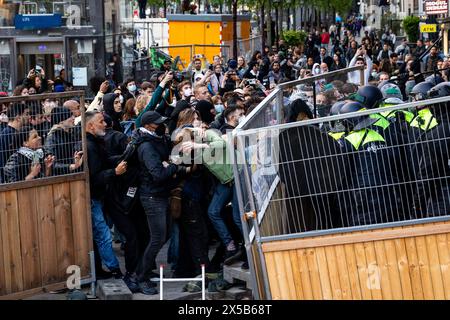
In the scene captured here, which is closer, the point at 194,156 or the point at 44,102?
the point at 44,102

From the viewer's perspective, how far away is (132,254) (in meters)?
12.0

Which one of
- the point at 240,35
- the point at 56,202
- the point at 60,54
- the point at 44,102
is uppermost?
the point at 240,35

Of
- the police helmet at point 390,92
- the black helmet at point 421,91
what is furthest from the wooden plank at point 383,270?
the police helmet at point 390,92

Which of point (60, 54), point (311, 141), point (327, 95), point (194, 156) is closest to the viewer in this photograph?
point (311, 141)

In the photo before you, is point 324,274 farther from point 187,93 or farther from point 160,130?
point 187,93

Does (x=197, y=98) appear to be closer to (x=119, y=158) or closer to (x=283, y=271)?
(x=119, y=158)

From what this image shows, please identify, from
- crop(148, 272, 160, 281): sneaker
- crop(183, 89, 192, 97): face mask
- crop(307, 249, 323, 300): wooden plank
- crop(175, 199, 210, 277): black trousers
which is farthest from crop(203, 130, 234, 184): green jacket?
crop(183, 89, 192, 97): face mask

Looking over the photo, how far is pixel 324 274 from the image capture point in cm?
871

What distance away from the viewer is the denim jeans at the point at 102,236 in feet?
38.5

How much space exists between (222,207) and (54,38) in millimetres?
14449

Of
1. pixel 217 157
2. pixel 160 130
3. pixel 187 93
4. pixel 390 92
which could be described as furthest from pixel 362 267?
pixel 187 93

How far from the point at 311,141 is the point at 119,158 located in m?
3.48

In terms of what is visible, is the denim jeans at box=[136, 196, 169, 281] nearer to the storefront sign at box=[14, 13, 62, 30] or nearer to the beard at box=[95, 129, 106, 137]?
the beard at box=[95, 129, 106, 137]
